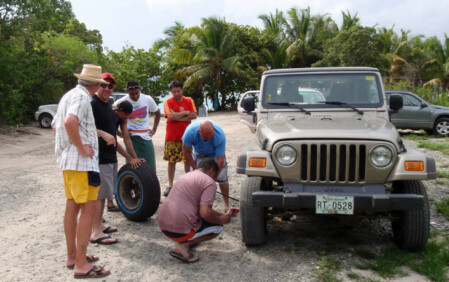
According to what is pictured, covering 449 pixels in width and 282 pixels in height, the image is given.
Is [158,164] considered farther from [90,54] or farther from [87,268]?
[90,54]

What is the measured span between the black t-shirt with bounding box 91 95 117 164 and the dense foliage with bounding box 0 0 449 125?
11.5 metres

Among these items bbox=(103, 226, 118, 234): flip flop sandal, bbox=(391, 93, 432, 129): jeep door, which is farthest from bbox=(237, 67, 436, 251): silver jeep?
bbox=(391, 93, 432, 129): jeep door

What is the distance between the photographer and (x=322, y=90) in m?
5.19

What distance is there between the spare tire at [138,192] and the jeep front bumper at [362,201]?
1.61 m

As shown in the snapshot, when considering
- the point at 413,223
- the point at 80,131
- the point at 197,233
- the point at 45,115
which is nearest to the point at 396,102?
the point at 413,223

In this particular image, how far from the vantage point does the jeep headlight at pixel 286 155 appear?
3900mm

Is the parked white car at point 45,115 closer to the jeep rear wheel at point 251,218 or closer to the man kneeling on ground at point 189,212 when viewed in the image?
the man kneeling on ground at point 189,212

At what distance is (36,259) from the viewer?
4.08 m

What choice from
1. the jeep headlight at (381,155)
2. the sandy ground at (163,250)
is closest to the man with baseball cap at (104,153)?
the sandy ground at (163,250)

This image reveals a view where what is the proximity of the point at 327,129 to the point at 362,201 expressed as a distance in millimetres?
763

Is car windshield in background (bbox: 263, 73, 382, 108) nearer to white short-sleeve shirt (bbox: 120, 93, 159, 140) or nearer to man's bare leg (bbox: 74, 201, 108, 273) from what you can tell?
white short-sleeve shirt (bbox: 120, 93, 159, 140)

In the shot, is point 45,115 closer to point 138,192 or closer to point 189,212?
point 138,192

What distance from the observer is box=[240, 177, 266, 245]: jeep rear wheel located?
4.12 metres

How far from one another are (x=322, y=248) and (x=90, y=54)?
20.6 metres
